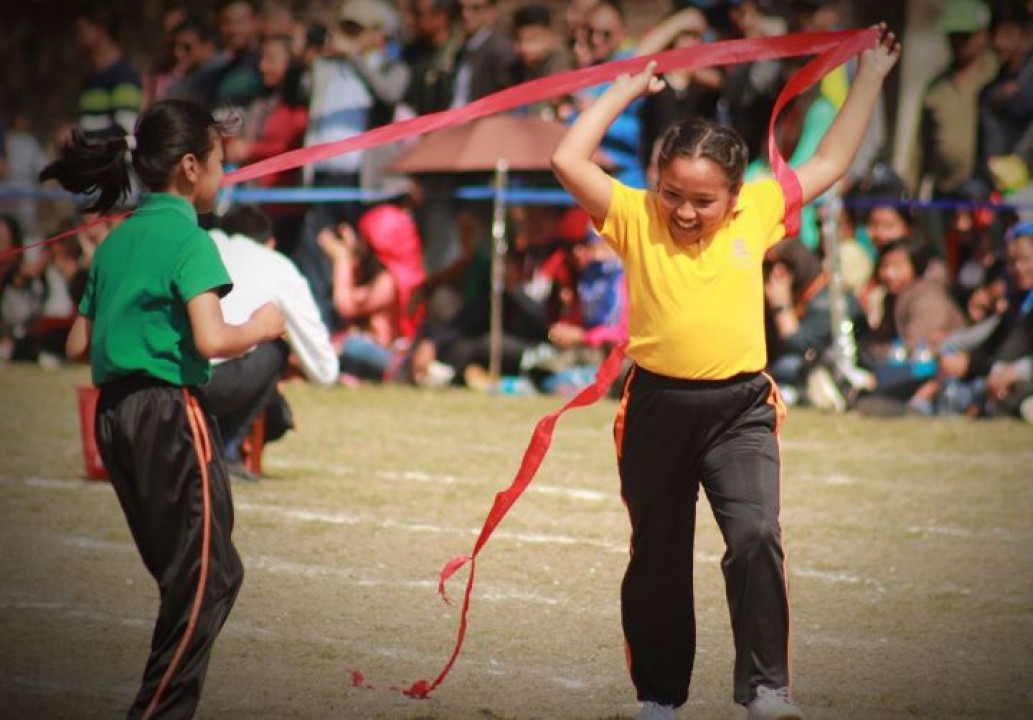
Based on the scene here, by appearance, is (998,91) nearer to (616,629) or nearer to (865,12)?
(865,12)

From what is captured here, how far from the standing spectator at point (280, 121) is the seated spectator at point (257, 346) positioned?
492cm

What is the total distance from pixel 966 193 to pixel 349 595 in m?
6.93

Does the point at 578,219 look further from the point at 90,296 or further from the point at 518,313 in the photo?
the point at 90,296

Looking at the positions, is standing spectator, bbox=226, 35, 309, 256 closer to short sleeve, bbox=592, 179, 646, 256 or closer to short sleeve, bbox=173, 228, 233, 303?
short sleeve, bbox=592, 179, 646, 256

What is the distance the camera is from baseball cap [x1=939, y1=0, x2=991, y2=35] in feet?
41.2

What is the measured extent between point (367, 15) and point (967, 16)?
450 cm

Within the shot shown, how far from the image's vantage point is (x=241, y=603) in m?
6.68

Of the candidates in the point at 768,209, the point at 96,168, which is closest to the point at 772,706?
the point at 768,209

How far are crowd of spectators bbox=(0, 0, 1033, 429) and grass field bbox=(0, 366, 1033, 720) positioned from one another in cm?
85

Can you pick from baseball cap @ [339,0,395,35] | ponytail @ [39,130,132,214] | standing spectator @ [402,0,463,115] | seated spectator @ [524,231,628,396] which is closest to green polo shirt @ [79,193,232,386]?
ponytail @ [39,130,132,214]

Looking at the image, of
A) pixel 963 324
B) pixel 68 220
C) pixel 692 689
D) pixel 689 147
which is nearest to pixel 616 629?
pixel 692 689

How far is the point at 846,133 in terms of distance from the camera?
5312 mm

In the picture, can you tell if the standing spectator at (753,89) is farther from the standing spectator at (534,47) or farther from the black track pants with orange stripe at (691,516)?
the black track pants with orange stripe at (691,516)

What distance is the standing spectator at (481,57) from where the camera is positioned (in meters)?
13.5
